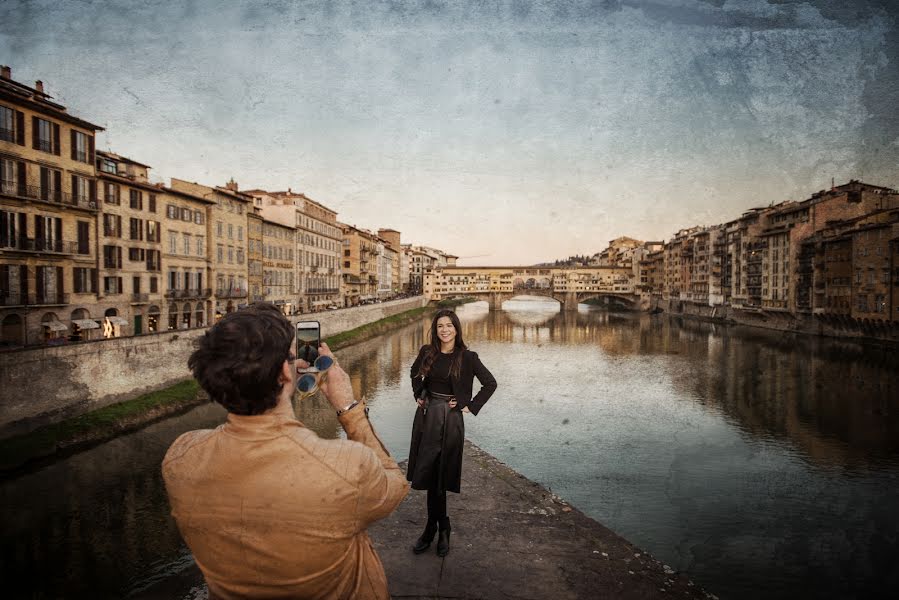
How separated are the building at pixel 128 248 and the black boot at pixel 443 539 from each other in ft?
81.1

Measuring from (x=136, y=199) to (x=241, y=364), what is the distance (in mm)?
Result: 31321

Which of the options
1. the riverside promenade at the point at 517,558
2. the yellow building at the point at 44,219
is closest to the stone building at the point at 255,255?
the yellow building at the point at 44,219

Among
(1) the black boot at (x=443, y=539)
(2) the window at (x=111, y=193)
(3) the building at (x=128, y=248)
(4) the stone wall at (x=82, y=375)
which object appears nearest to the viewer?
(1) the black boot at (x=443, y=539)

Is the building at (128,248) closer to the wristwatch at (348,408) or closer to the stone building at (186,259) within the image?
the stone building at (186,259)

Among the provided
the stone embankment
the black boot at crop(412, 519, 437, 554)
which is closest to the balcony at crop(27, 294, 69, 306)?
the black boot at crop(412, 519, 437, 554)

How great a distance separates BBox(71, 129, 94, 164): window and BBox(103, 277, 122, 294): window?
5814 millimetres

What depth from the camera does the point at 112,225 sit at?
1036 inches

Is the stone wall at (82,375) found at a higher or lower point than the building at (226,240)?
lower

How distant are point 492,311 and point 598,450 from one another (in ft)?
227

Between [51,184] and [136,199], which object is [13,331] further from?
[136,199]

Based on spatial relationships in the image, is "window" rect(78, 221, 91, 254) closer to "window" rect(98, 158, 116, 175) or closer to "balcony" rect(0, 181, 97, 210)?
"balcony" rect(0, 181, 97, 210)

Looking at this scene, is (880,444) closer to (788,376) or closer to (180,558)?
(788,376)

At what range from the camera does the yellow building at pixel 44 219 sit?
1997 cm

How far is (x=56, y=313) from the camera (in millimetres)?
22516
